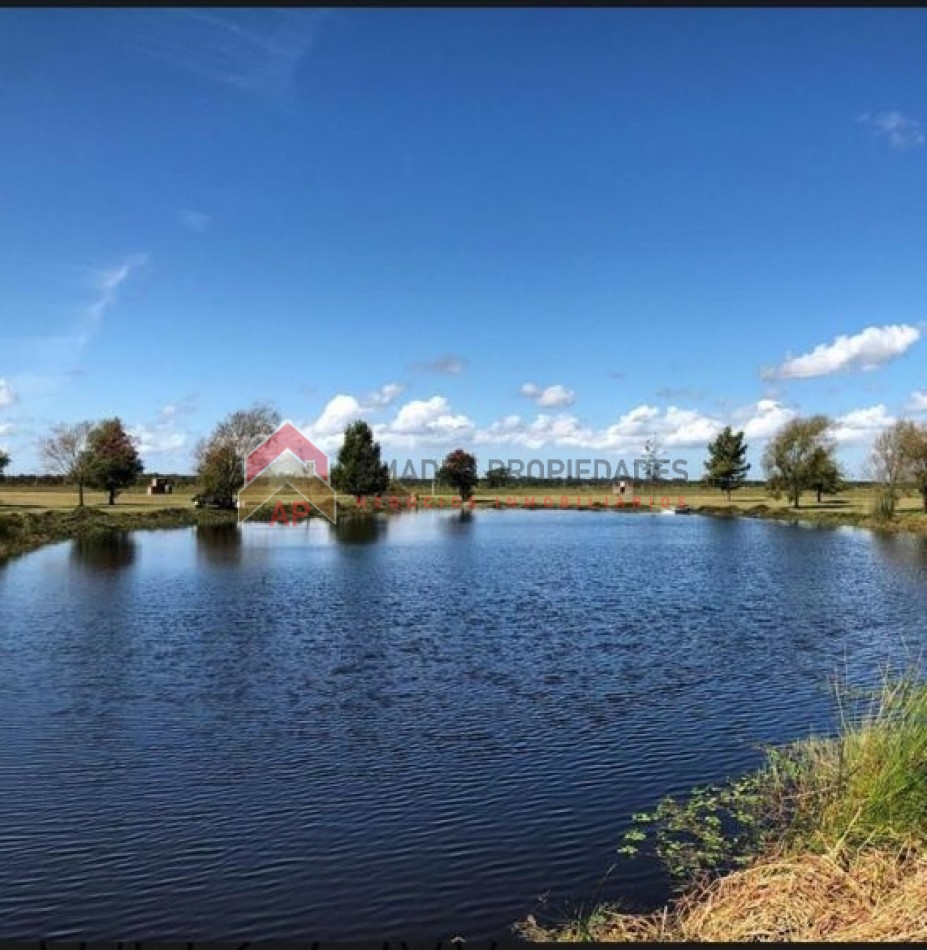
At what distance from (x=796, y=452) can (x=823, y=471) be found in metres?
3.36

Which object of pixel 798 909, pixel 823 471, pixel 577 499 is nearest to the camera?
pixel 798 909

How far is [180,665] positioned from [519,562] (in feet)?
92.0

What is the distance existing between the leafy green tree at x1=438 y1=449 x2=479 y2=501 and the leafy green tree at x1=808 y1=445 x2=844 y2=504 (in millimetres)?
48254

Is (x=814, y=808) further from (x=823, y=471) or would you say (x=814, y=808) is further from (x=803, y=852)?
(x=823, y=471)

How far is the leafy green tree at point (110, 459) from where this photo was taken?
257 feet

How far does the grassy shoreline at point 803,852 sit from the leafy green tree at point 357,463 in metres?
90.9

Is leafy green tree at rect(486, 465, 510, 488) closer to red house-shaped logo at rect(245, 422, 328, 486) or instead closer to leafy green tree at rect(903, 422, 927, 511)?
red house-shaped logo at rect(245, 422, 328, 486)

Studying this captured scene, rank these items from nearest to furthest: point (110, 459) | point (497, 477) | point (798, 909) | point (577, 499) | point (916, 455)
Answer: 1. point (798, 909)
2. point (916, 455)
3. point (110, 459)
4. point (577, 499)
5. point (497, 477)

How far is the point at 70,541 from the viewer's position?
56344 mm

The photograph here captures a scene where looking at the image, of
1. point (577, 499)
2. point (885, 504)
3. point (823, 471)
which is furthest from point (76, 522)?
point (577, 499)

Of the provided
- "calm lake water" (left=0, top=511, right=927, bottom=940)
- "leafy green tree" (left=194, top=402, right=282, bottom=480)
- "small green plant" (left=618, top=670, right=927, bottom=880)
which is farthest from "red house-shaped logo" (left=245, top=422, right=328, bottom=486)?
"small green plant" (left=618, top=670, right=927, bottom=880)

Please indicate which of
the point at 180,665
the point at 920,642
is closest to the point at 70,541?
the point at 180,665

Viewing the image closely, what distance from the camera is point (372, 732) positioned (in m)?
14.8

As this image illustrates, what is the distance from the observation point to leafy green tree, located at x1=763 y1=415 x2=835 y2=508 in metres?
88.8
